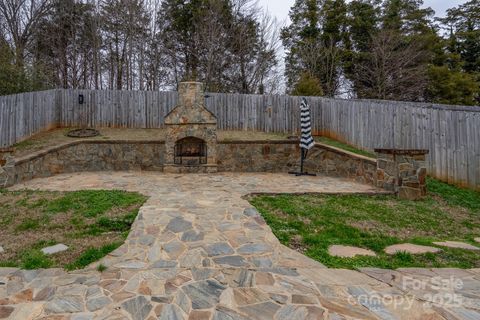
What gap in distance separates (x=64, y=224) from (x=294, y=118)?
8962 millimetres

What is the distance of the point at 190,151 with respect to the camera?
8477 millimetres

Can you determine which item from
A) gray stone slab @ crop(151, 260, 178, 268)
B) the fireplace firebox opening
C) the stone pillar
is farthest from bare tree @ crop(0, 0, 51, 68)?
the stone pillar

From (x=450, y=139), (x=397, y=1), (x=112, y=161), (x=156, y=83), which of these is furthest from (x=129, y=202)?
(x=397, y=1)

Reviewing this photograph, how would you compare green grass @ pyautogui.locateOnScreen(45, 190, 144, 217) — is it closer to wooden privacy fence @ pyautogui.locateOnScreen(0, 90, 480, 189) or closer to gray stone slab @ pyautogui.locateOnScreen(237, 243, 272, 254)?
gray stone slab @ pyautogui.locateOnScreen(237, 243, 272, 254)

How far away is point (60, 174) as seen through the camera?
7.55m

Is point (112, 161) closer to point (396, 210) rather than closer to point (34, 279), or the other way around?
point (34, 279)

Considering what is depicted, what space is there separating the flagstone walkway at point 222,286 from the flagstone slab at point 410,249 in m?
0.40

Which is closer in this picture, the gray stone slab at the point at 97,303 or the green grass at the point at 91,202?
the gray stone slab at the point at 97,303

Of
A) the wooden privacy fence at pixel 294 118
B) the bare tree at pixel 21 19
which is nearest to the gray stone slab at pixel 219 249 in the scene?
the wooden privacy fence at pixel 294 118

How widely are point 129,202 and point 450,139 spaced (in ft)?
21.1

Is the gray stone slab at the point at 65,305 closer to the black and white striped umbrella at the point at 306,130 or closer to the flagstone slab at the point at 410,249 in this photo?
the flagstone slab at the point at 410,249

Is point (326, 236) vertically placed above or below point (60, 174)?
below

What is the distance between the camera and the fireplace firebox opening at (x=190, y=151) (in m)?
8.27

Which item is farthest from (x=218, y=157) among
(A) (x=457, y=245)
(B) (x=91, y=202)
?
(A) (x=457, y=245)
